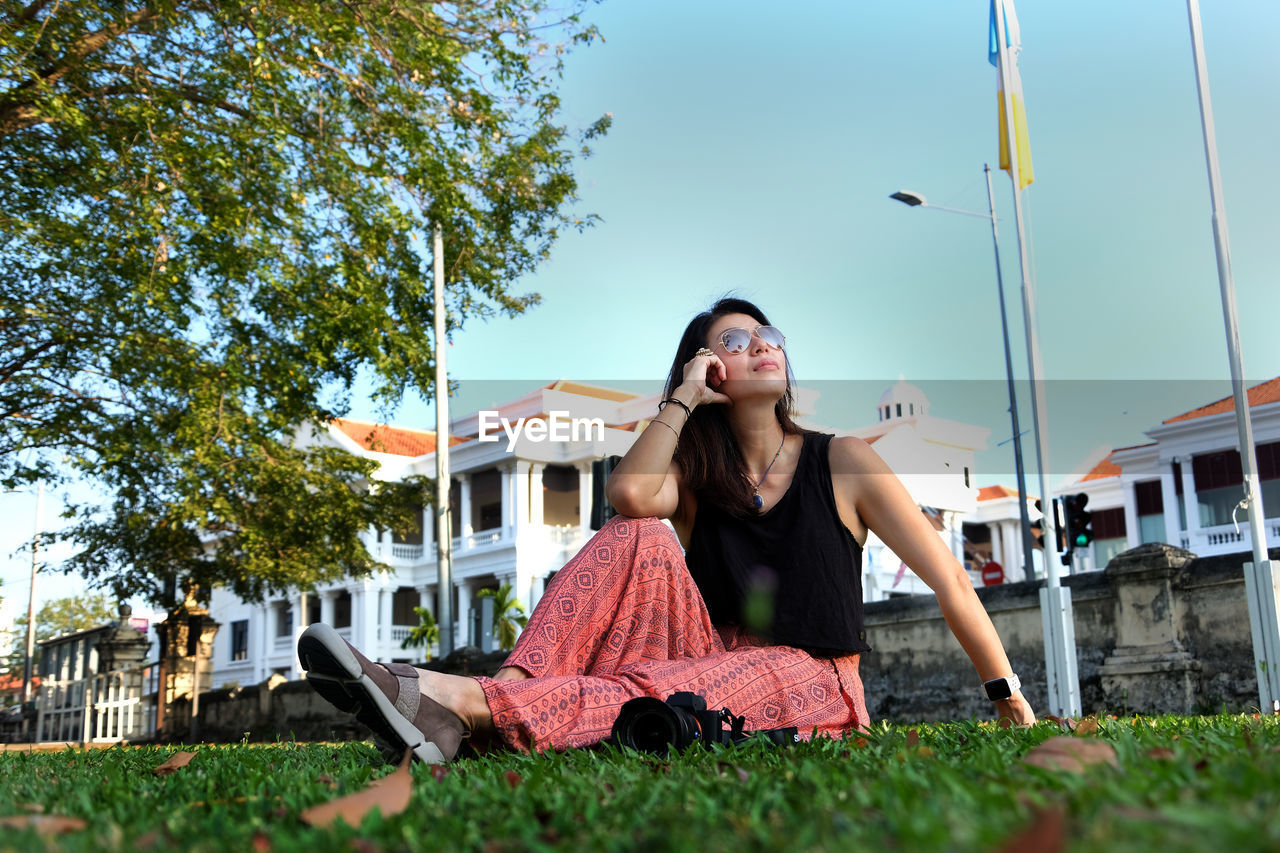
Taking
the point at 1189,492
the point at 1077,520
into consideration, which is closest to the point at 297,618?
the point at 1189,492

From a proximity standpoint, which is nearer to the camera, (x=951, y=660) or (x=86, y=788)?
(x=86, y=788)

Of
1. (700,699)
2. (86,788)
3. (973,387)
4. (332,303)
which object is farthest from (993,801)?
(332,303)

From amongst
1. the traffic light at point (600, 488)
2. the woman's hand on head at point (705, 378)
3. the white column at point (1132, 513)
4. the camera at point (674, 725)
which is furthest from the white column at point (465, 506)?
the camera at point (674, 725)

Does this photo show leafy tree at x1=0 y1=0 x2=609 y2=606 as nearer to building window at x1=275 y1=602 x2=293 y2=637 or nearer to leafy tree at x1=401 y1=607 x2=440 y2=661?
leafy tree at x1=401 y1=607 x2=440 y2=661

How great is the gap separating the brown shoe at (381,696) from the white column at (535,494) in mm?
35302

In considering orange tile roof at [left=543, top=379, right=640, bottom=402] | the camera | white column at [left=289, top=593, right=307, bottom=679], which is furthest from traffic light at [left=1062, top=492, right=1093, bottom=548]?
white column at [left=289, top=593, right=307, bottom=679]

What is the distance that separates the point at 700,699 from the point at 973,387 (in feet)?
31.4

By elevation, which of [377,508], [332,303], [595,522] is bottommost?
[595,522]

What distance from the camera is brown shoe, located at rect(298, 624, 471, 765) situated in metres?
2.24

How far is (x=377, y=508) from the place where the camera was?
49.5 feet

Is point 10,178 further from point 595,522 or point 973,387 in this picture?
point 973,387

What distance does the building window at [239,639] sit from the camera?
1964 inches

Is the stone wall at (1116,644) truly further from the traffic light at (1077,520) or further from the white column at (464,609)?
the white column at (464,609)

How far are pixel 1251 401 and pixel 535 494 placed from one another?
2317 centimetres
